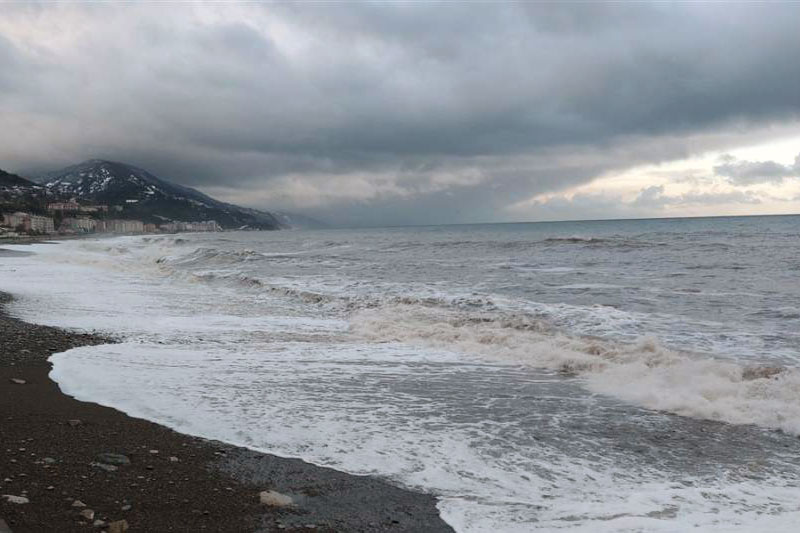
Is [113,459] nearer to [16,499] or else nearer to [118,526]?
[16,499]

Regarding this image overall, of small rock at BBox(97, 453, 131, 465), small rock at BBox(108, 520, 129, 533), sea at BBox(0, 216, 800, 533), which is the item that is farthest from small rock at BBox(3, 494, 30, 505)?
sea at BBox(0, 216, 800, 533)

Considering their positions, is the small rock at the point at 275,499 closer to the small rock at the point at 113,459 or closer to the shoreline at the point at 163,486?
the shoreline at the point at 163,486

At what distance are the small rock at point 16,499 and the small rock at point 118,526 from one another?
2.37ft

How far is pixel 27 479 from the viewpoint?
4.32 m

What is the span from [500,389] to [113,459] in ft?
17.4

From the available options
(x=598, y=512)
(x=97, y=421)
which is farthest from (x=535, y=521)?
(x=97, y=421)

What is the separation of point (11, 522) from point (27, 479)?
2.64 ft

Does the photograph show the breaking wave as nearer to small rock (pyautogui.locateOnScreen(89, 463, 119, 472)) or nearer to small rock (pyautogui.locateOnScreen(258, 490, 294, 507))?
small rock (pyautogui.locateOnScreen(258, 490, 294, 507))

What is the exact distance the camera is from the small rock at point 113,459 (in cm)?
491

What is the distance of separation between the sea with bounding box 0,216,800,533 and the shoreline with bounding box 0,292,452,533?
33 centimetres

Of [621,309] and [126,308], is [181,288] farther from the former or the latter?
[621,309]

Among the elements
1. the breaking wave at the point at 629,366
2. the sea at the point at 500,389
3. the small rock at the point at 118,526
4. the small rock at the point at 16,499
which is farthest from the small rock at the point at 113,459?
the breaking wave at the point at 629,366

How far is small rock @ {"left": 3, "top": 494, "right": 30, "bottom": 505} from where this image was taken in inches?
154

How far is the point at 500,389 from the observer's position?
839 centimetres
